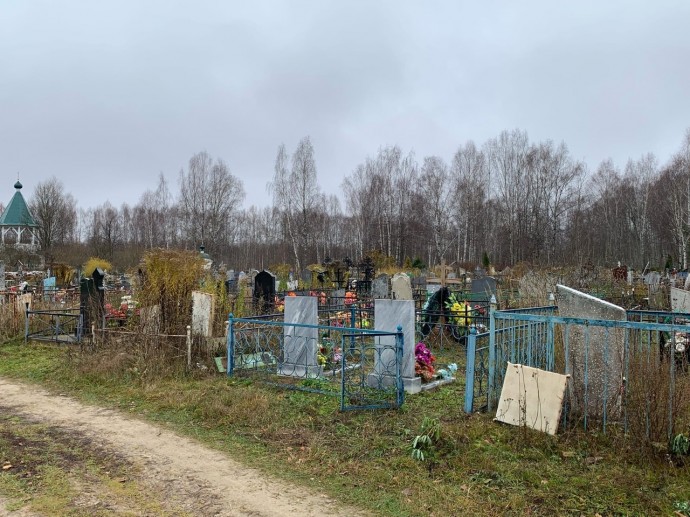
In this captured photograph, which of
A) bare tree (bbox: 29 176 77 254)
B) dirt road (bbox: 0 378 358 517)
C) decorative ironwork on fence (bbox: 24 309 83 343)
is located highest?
bare tree (bbox: 29 176 77 254)

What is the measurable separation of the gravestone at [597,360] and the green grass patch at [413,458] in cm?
47

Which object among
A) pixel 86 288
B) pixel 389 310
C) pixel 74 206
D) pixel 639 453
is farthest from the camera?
pixel 74 206

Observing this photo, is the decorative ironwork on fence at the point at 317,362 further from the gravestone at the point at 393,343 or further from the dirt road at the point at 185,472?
the dirt road at the point at 185,472

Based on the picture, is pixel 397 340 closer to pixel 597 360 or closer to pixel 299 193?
pixel 597 360

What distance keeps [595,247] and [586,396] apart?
154ft

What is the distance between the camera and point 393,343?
787cm

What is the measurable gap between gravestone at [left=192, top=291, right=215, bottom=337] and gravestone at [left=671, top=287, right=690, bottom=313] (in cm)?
1013

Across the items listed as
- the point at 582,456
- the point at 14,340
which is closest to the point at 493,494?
the point at 582,456

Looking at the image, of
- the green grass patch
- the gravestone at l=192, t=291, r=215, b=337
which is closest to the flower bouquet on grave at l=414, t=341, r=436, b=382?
the green grass patch

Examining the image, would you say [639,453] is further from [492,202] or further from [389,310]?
[492,202]

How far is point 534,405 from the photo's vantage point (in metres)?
5.62

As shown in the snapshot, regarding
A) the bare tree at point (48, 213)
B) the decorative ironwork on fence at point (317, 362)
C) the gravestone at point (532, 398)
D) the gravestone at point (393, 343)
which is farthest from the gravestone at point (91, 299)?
the bare tree at point (48, 213)

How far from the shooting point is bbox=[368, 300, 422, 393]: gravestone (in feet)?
25.3

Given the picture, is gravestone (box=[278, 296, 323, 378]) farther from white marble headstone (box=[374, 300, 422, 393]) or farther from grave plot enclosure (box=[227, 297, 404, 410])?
white marble headstone (box=[374, 300, 422, 393])
